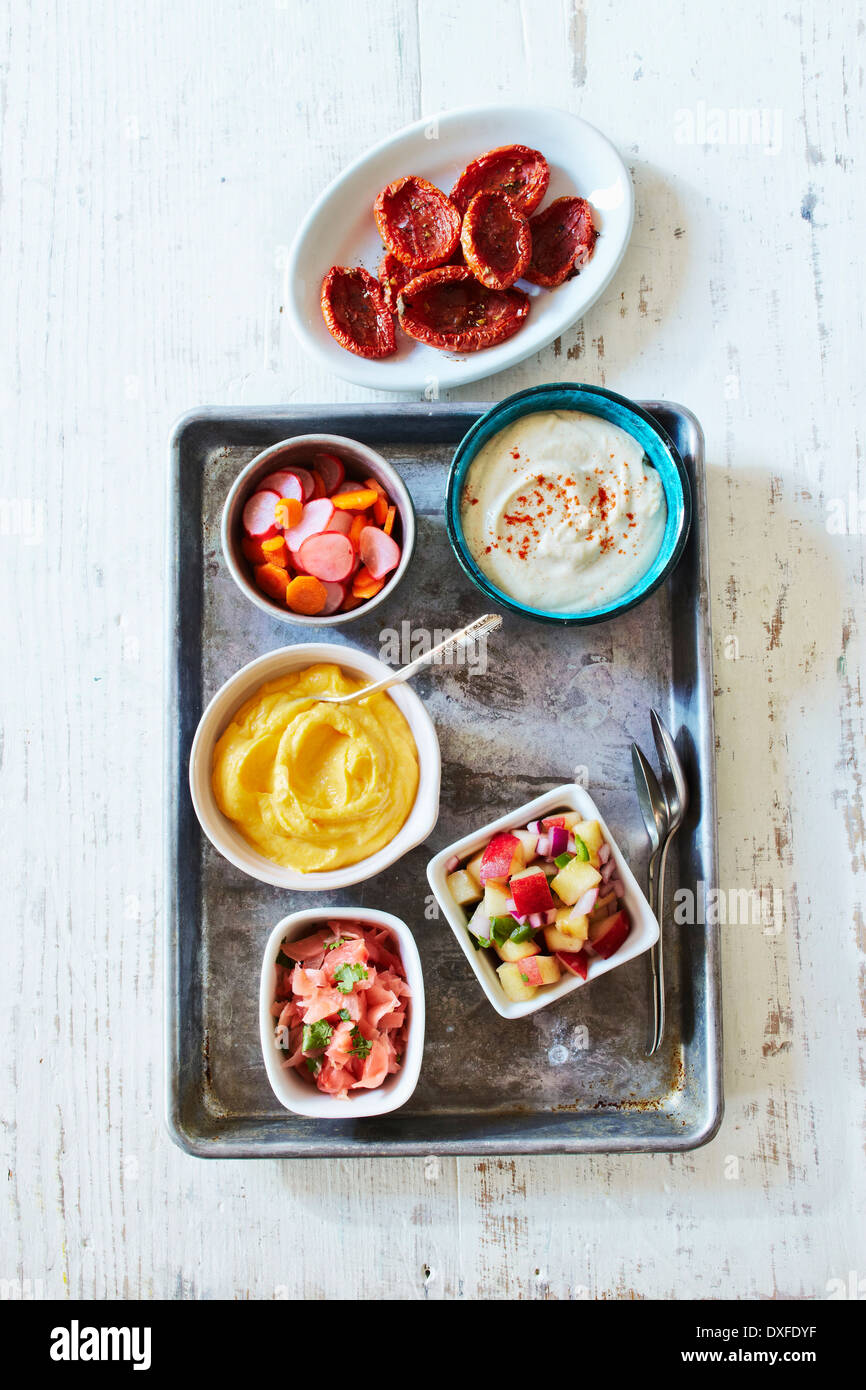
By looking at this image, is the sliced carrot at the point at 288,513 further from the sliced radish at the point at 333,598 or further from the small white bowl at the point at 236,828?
the small white bowl at the point at 236,828

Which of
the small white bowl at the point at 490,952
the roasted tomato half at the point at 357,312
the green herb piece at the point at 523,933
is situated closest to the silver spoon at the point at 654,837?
the small white bowl at the point at 490,952

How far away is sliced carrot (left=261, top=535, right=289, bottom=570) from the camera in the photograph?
2342mm

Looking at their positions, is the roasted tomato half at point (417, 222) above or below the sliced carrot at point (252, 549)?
above

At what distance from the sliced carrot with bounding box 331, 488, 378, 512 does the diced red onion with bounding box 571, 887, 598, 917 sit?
1.00 m

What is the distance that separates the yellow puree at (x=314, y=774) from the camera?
2.27m

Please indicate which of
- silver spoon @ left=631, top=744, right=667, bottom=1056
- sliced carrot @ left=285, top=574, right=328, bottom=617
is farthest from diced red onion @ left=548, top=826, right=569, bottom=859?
sliced carrot @ left=285, top=574, right=328, bottom=617

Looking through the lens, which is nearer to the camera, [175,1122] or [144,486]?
[175,1122]

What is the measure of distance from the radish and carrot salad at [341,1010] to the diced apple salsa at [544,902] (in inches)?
9.0

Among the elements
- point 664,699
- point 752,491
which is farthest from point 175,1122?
point 752,491

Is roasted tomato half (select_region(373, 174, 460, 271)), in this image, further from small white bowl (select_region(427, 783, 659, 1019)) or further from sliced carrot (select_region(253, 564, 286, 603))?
small white bowl (select_region(427, 783, 659, 1019))

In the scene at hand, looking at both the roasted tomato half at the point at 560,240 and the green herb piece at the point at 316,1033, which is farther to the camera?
the roasted tomato half at the point at 560,240
